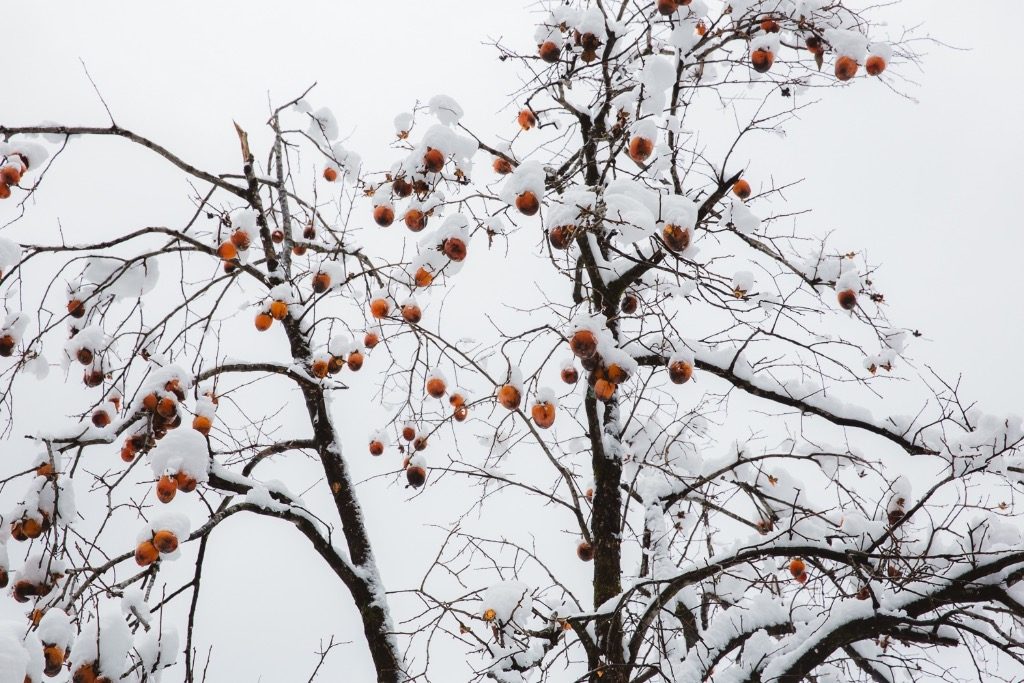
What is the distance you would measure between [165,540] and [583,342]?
2.34m

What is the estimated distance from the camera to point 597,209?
2629 mm

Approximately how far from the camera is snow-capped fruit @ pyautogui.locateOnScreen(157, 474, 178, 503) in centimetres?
312

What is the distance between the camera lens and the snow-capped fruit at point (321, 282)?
4.62m

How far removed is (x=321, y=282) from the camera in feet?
15.1

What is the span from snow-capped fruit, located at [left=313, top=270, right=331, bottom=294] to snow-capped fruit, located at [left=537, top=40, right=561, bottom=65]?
7.24 ft

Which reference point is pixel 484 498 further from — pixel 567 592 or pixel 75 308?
pixel 75 308

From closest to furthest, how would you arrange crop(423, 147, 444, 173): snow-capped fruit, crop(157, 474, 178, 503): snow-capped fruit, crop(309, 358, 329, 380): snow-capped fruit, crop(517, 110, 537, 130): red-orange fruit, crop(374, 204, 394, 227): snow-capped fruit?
crop(423, 147, 444, 173): snow-capped fruit < crop(157, 474, 178, 503): snow-capped fruit < crop(374, 204, 394, 227): snow-capped fruit < crop(517, 110, 537, 130): red-orange fruit < crop(309, 358, 329, 380): snow-capped fruit

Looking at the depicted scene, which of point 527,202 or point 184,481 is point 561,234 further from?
point 184,481

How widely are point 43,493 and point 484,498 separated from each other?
269 cm

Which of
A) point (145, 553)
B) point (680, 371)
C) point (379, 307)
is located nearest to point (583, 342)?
point (680, 371)

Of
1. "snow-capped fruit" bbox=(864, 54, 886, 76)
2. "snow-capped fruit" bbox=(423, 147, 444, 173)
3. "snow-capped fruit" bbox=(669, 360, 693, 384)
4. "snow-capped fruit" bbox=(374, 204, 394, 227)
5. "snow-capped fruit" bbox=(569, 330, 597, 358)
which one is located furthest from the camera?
"snow-capped fruit" bbox=(864, 54, 886, 76)

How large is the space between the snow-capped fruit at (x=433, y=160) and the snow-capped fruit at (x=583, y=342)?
105cm

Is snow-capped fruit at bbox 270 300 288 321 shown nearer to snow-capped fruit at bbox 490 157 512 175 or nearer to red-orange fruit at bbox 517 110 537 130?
snow-capped fruit at bbox 490 157 512 175

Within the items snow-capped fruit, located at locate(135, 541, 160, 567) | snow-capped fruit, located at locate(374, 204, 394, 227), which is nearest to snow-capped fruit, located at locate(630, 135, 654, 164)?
snow-capped fruit, located at locate(374, 204, 394, 227)
